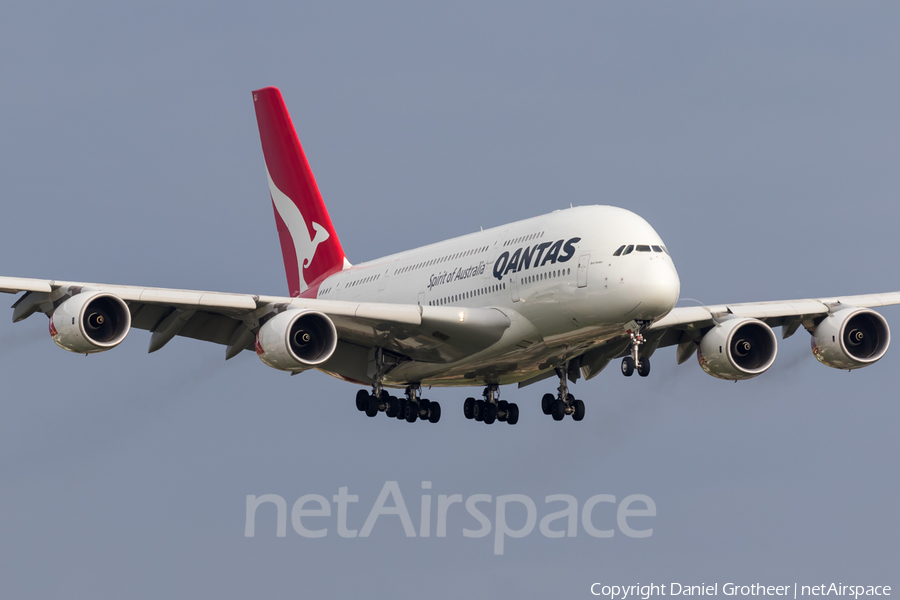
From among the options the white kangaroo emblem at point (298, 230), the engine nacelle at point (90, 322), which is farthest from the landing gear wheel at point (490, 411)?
the engine nacelle at point (90, 322)

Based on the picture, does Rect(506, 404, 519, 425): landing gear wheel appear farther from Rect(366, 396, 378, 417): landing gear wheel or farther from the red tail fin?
the red tail fin

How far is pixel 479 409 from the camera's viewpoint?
4509 cm

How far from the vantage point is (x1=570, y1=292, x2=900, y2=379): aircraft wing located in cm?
4116

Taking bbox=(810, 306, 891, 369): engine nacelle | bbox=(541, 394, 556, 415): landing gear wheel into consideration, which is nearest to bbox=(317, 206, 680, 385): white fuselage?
bbox=(541, 394, 556, 415): landing gear wheel

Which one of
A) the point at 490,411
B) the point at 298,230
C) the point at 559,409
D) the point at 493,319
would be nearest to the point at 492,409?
the point at 490,411

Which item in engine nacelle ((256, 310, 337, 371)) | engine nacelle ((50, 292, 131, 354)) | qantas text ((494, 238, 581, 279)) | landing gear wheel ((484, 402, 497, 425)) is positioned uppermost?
qantas text ((494, 238, 581, 279))

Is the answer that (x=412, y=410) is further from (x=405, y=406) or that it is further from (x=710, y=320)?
(x=710, y=320)

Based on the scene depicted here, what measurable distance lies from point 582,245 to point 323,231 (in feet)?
62.0

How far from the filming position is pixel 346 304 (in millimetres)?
38844

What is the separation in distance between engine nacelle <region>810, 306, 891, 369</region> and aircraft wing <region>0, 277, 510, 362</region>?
11508 millimetres

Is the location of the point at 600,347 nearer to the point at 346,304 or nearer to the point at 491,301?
the point at 491,301

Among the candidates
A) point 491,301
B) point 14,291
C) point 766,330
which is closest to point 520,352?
point 491,301

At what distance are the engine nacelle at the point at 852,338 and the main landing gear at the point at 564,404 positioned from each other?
7.87 meters

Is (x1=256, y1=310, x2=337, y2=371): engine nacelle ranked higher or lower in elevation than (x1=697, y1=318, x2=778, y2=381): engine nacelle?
lower
